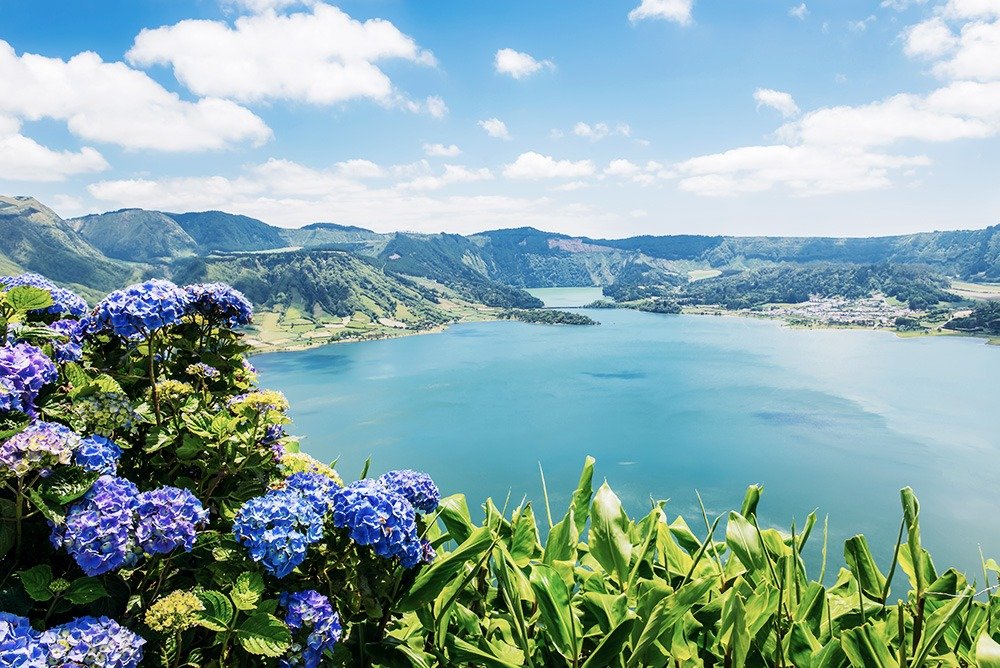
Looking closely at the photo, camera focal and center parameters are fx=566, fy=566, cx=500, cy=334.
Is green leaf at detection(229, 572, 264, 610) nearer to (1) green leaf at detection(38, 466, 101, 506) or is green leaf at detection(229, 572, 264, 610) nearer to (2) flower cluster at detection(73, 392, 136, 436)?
(1) green leaf at detection(38, 466, 101, 506)

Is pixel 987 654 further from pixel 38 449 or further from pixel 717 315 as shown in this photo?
pixel 717 315

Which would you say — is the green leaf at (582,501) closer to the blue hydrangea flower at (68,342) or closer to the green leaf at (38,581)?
the green leaf at (38,581)

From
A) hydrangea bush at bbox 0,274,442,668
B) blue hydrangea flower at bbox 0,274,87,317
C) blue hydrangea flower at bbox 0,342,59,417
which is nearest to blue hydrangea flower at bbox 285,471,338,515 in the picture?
hydrangea bush at bbox 0,274,442,668

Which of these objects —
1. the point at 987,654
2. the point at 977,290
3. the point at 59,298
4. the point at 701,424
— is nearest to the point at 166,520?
the point at 59,298

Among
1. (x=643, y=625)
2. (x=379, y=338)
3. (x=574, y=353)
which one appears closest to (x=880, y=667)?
(x=643, y=625)

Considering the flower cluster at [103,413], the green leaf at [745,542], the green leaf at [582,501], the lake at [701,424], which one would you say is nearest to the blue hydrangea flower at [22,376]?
the flower cluster at [103,413]
